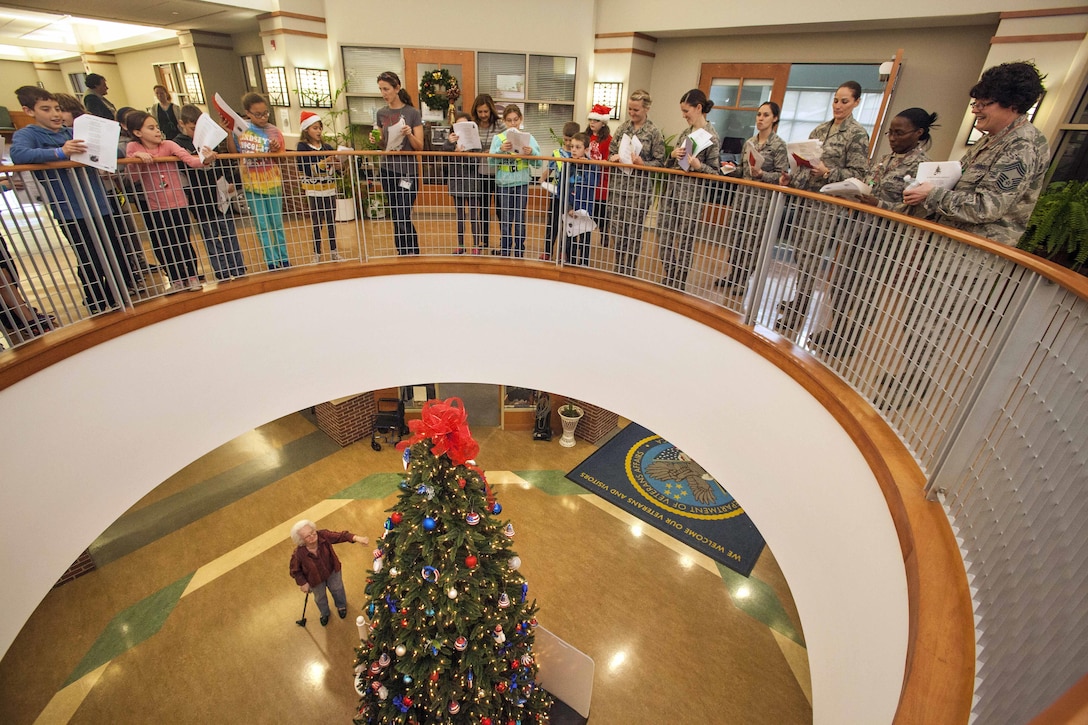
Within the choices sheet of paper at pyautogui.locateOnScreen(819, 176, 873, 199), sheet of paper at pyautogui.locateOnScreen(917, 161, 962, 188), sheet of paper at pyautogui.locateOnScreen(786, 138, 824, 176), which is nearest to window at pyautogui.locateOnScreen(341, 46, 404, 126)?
sheet of paper at pyautogui.locateOnScreen(786, 138, 824, 176)

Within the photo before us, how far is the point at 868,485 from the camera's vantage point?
2.22m

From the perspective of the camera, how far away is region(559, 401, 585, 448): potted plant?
31.2 feet

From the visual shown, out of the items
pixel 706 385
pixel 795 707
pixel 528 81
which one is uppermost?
pixel 528 81

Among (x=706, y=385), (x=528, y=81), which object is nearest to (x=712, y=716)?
(x=706, y=385)

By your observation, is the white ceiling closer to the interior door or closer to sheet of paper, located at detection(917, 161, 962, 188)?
the interior door

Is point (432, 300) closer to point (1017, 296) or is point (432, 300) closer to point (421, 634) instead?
point (421, 634)

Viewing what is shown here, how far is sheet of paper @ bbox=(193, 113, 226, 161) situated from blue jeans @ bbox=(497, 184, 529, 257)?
6.94ft

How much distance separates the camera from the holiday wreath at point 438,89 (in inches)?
296

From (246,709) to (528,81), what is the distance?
854 centimetres

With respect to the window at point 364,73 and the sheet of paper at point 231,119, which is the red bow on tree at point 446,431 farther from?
the window at point 364,73

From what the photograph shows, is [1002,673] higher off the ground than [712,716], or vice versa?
[1002,673]

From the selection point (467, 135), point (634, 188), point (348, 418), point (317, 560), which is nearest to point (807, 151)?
point (634, 188)

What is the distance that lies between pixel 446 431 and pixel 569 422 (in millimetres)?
6511

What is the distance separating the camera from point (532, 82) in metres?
7.87
